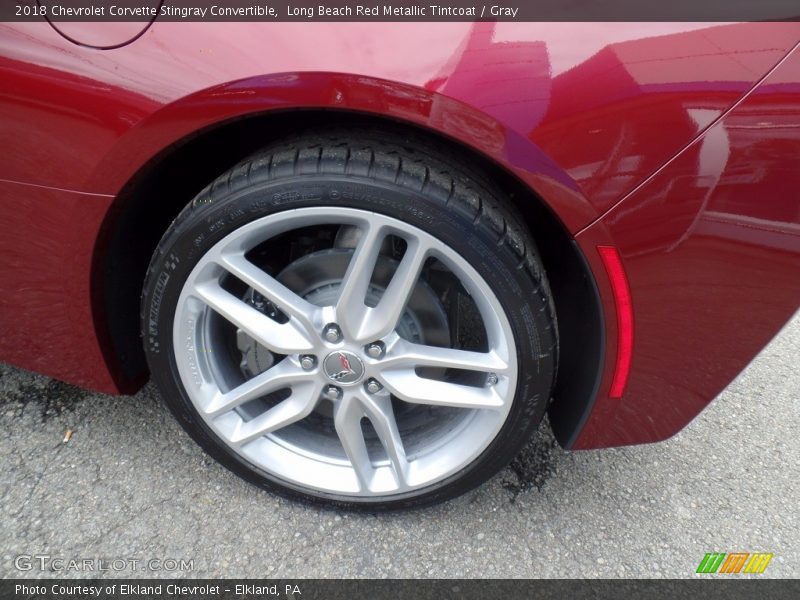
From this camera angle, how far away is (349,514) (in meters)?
1.75

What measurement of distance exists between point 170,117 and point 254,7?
11.0 inches

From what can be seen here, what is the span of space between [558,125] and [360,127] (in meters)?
0.47

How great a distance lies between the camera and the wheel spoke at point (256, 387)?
1577 millimetres

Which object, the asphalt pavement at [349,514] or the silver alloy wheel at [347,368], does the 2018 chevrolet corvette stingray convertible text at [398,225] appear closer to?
the silver alloy wheel at [347,368]

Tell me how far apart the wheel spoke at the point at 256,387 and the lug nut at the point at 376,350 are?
21cm

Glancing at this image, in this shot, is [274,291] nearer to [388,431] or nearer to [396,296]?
[396,296]

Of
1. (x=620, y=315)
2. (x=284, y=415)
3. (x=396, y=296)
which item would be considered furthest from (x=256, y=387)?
(x=620, y=315)

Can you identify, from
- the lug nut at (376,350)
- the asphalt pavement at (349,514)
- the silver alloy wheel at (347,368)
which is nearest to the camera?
the silver alloy wheel at (347,368)

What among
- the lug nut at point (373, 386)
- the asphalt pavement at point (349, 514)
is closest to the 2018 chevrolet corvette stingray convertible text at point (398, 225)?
the lug nut at point (373, 386)

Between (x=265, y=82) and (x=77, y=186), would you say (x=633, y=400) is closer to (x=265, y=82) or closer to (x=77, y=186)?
(x=265, y=82)

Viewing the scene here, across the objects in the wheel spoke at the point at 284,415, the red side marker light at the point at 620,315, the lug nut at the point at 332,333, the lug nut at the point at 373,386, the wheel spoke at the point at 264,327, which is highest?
the red side marker light at the point at 620,315

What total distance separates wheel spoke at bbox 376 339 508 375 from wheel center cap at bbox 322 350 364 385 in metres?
0.06

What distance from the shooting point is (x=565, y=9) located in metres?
1.12

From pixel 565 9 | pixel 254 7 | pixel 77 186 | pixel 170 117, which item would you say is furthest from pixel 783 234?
pixel 77 186
